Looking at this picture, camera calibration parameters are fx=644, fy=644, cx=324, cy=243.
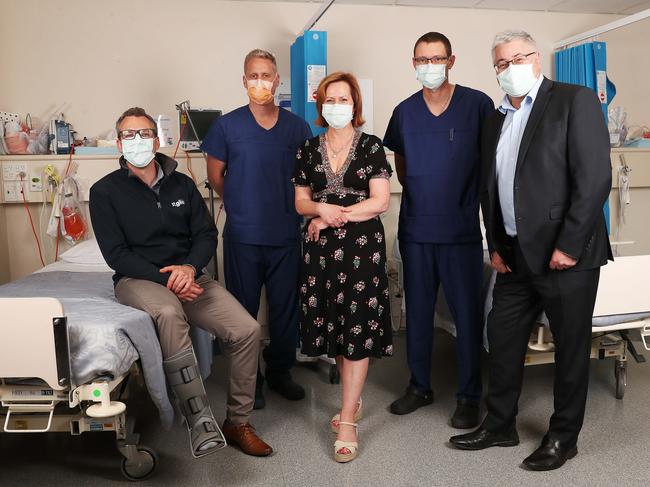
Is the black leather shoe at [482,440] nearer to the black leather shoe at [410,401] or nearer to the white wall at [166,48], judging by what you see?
the black leather shoe at [410,401]

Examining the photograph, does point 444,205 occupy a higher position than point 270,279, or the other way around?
point 444,205

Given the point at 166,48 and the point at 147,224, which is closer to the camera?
the point at 147,224

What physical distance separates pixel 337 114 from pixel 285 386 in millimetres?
1331

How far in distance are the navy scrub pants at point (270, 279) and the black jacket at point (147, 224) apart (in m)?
0.27

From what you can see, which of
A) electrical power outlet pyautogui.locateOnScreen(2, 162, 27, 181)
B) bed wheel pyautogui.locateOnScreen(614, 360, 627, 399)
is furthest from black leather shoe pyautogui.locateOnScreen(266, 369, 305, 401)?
electrical power outlet pyautogui.locateOnScreen(2, 162, 27, 181)

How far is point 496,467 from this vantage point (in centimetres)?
227

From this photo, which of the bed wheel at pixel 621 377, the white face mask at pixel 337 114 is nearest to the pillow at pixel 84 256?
the white face mask at pixel 337 114

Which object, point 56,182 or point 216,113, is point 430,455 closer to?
point 216,113

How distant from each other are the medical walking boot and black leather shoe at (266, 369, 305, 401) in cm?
83

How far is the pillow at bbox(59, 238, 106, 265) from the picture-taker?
3367 mm

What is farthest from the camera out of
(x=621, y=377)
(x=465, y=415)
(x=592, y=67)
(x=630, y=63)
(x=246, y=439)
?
(x=630, y=63)

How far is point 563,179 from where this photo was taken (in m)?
2.10

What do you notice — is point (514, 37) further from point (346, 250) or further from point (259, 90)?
point (259, 90)

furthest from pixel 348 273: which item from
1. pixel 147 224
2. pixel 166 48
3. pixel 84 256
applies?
pixel 166 48
